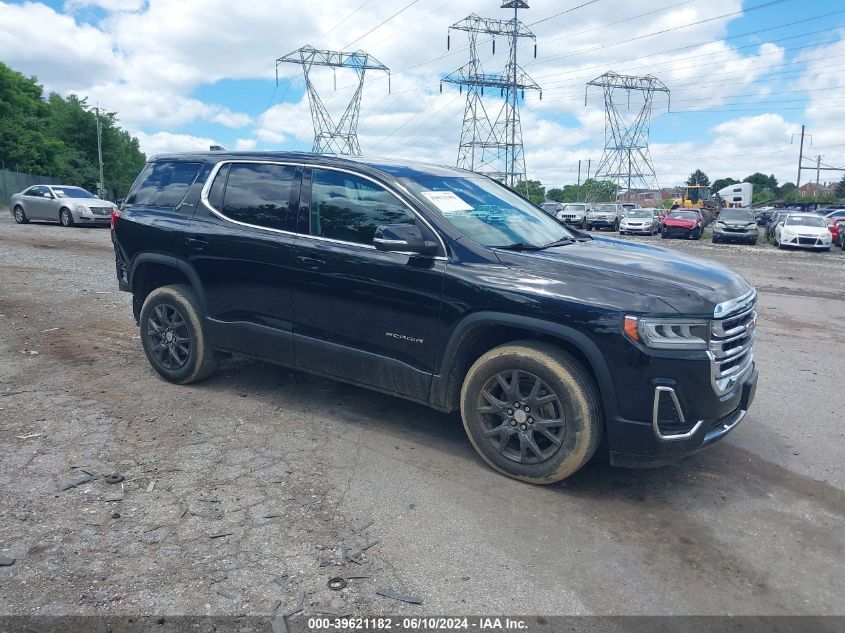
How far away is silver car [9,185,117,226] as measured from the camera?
22.7 m

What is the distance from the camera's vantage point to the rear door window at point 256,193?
5.00 meters

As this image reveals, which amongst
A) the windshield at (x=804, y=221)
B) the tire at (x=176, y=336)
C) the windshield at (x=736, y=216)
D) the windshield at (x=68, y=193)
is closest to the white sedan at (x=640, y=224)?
the windshield at (x=736, y=216)

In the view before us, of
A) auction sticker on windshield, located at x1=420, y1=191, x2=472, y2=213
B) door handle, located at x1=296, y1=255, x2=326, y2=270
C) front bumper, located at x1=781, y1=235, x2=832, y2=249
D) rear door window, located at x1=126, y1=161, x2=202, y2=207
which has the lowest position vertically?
front bumper, located at x1=781, y1=235, x2=832, y2=249

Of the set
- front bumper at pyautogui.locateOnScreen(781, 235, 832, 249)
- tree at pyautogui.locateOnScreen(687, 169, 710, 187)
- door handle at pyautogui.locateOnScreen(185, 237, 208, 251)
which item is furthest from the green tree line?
tree at pyautogui.locateOnScreen(687, 169, 710, 187)

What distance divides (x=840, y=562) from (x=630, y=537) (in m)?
0.99

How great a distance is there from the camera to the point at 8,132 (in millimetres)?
50469

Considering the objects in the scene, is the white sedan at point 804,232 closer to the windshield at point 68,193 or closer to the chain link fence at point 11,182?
the windshield at point 68,193

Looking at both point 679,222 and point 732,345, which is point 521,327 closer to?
point 732,345

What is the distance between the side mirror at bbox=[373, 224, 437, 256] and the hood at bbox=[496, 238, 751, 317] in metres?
0.46

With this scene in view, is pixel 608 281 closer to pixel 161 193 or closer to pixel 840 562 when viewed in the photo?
pixel 840 562

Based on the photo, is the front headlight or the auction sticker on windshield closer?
the front headlight

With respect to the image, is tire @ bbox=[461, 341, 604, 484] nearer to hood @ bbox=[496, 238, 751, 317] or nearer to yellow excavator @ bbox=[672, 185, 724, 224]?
hood @ bbox=[496, 238, 751, 317]

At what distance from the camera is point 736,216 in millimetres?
28594

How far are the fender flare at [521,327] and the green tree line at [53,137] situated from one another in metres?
56.7
